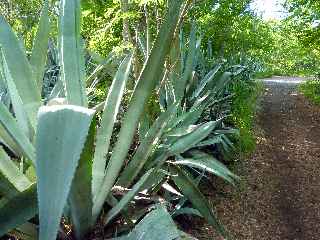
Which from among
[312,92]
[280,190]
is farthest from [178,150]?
[312,92]

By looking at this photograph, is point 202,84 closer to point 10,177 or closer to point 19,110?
point 19,110

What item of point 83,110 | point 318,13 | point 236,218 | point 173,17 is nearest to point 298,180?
point 236,218

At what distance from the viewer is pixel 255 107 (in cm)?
1273

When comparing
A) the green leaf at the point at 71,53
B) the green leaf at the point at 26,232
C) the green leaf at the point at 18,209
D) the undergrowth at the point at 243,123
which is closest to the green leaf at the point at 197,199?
the green leaf at the point at 71,53

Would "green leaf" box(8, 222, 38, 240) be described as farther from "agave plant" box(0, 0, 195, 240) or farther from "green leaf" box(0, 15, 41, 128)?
"green leaf" box(0, 15, 41, 128)

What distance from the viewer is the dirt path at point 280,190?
5.00 m

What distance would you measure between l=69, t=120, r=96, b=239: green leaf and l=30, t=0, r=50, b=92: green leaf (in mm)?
815

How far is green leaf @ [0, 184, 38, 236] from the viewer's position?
1.72 metres

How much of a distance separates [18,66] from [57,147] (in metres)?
0.86

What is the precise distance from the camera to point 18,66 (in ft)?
7.20

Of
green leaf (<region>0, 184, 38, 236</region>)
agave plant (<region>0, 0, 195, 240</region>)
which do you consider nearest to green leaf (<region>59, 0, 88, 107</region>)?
agave plant (<region>0, 0, 195, 240</region>)

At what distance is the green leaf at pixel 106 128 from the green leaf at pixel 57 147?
65 cm

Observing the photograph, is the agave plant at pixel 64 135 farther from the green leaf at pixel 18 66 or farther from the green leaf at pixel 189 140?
the green leaf at pixel 189 140

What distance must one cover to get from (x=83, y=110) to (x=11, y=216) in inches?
22.0
